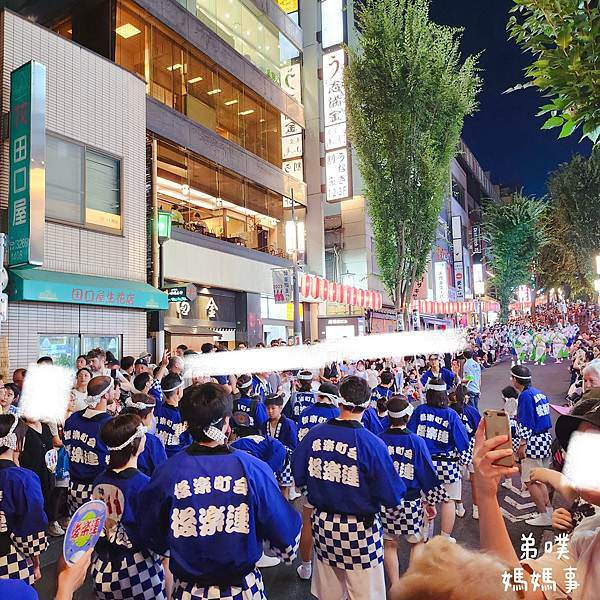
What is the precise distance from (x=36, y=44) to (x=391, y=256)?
48.7 ft

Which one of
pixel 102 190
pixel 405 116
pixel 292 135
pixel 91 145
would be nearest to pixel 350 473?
pixel 102 190

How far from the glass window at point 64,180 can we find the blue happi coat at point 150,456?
8.50m

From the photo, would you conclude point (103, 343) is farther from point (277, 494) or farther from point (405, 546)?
point (277, 494)

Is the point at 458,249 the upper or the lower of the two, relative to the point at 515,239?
upper

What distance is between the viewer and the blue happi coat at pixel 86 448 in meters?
4.66

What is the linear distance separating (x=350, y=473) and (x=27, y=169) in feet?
30.5

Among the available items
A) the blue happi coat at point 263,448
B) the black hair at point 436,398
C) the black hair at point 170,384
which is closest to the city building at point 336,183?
the black hair at point 436,398

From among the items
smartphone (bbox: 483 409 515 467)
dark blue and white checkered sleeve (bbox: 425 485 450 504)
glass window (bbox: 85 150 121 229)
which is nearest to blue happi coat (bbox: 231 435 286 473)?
dark blue and white checkered sleeve (bbox: 425 485 450 504)

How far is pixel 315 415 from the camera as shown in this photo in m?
6.40

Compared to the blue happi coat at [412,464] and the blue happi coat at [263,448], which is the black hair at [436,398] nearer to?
the blue happi coat at [412,464]

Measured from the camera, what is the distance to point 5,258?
10.2 metres

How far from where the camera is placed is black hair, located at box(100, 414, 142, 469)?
11.9ft

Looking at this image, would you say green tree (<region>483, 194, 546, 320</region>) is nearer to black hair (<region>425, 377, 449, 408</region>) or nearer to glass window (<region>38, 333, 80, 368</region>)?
glass window (<region>38, 333, 80, 368</region>)

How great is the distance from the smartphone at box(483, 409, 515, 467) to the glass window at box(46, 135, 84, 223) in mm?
11457
